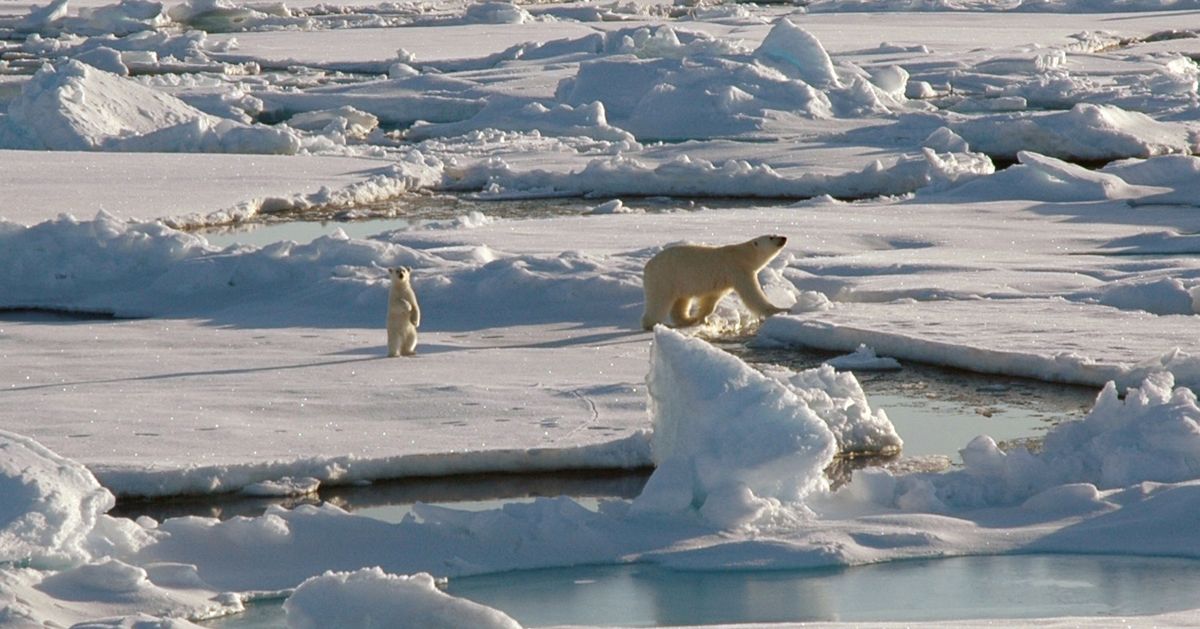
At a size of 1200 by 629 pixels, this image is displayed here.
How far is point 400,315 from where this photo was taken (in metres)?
7.89

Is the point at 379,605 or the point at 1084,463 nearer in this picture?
the point at 379,605

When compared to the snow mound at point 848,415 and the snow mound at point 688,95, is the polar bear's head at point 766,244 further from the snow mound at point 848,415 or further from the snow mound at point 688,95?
the snow mound at point 688,95

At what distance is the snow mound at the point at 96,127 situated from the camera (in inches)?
677

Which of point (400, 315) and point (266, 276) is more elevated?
point (400, 315)

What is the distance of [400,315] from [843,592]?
362 cm

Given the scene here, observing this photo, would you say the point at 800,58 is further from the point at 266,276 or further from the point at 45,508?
the point at 45,508

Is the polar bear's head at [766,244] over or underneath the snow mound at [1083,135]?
over

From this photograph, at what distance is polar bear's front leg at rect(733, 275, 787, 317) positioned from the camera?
8.64m

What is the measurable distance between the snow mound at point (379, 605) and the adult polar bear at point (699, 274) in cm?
449

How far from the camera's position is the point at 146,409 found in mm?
6812

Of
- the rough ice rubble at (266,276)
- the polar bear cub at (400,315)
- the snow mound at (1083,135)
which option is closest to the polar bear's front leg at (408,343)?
the polar bear cub at (400,315)

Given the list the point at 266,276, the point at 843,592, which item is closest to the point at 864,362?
the point at 843,592

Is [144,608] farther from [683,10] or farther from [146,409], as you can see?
[683,10]

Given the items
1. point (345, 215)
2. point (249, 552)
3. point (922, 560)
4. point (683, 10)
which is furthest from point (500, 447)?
point (683, 10)
